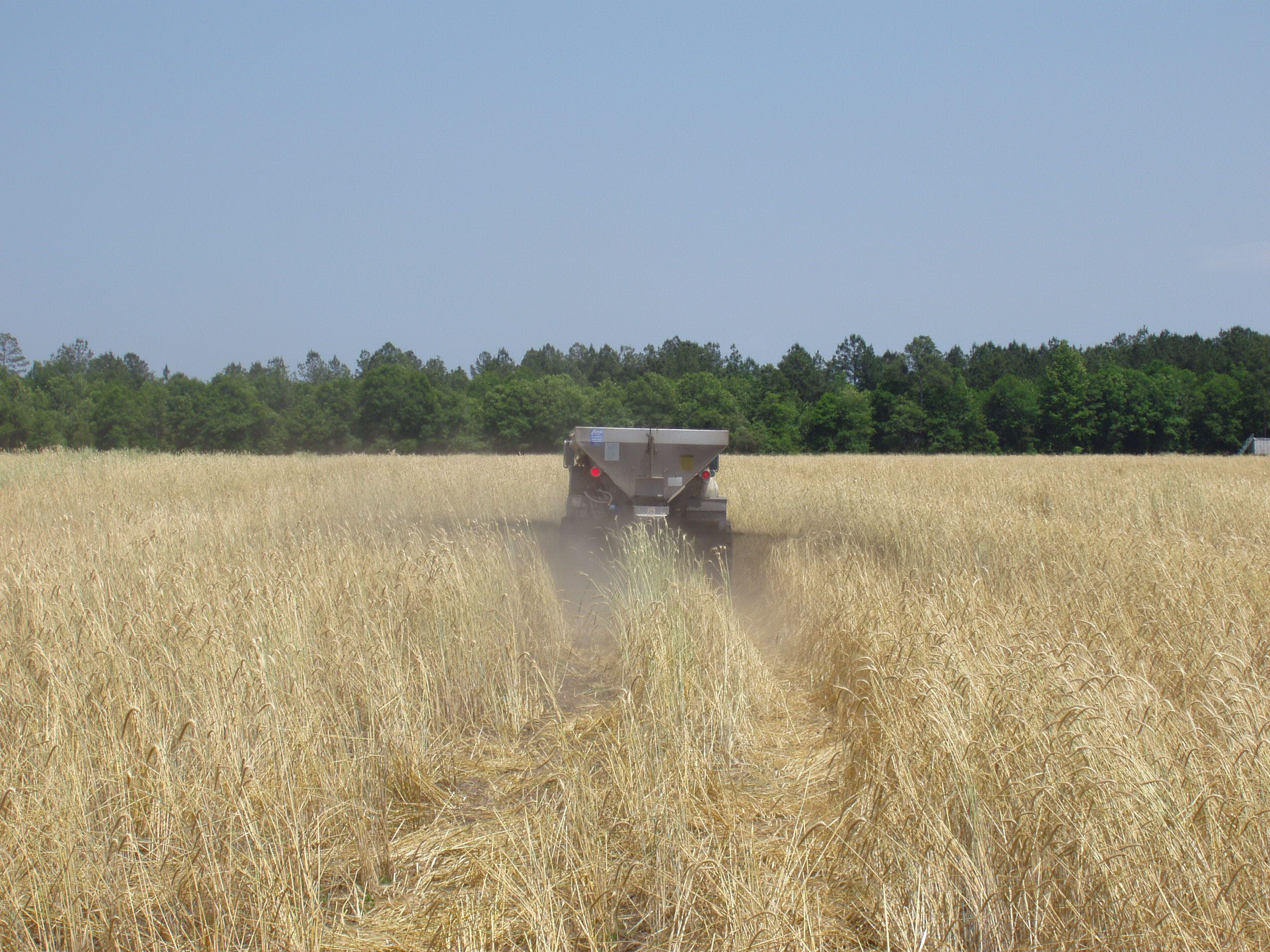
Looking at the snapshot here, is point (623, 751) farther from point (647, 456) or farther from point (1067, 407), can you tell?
point (1067, 407)

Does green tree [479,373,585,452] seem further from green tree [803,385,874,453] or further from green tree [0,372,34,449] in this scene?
green tree [0,372,34,449]

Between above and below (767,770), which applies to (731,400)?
above

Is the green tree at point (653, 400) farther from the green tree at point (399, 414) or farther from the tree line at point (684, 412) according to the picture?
the green tree at point (399, 414)

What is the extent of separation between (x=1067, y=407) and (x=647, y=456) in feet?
267

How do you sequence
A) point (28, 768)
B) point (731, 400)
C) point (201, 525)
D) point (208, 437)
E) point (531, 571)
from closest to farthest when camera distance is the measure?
point (28, 768) → point (531, 571) → point (201, 525) → point (208, 437) → point (731, 400)

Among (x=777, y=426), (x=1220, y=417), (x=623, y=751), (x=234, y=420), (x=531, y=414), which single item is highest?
(x=1220, y=417)

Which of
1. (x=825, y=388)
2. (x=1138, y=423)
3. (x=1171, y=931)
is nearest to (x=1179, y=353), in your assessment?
(x=1138, y=423)

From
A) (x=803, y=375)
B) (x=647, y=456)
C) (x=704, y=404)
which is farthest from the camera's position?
(x=803, y=375)

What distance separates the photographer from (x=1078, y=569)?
7602 millimetres

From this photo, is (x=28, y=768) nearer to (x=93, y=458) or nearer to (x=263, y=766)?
(x=263, y=766)

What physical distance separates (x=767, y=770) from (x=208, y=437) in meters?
79.3

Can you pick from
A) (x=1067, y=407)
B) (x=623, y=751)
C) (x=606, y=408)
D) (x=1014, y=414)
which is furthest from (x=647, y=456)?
(x=1067, y=407)

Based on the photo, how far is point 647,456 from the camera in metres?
10.3

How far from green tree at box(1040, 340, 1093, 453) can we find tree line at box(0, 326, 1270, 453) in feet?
0.43
